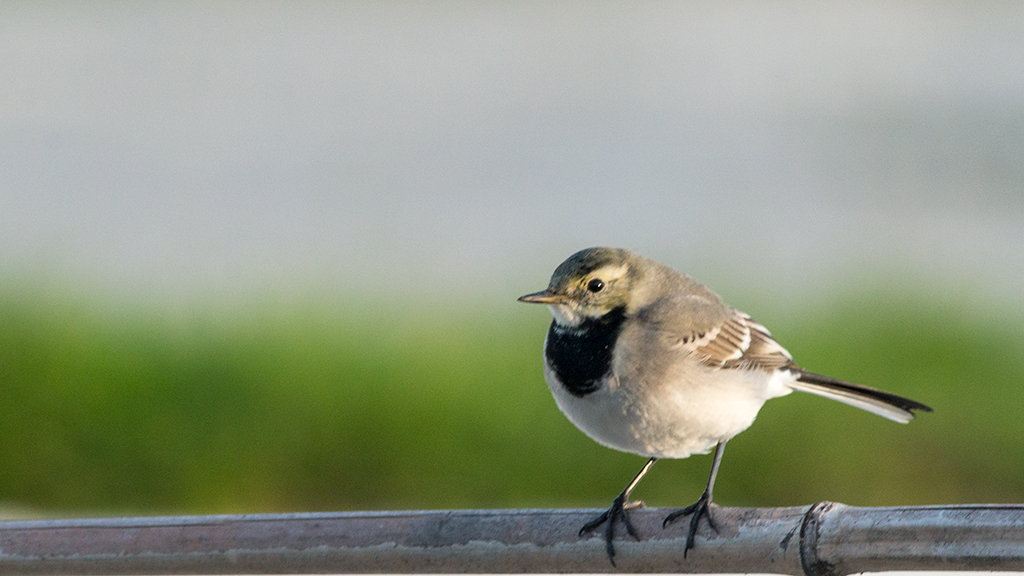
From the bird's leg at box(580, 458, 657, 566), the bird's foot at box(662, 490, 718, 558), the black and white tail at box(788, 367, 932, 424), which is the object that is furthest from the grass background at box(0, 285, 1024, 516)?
the bird's foot at box(662, 490, 718, 558)

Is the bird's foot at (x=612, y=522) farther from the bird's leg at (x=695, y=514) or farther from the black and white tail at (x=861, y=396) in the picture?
the black and white tail at (x=861, y=396)

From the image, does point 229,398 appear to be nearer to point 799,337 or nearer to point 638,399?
point 799,337

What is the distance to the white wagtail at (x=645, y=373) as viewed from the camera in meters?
1.93

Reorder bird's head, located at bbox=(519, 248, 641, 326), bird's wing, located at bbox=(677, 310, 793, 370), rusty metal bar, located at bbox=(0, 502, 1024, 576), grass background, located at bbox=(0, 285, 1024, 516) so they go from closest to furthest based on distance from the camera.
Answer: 1. rusty metal bar, located at bbox=(0, 502, 1024, 576)
2. bird's head, located at bbox=(519, 248, 641, 326)
3. bird's wing, located at bbox=(677, 310, 793, 370)
4. grass background, located at bbox=(0, 285, 1024, 516)

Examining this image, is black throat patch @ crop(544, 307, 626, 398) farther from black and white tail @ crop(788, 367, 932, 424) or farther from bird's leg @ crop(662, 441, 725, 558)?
black and white tail @ crop(788, 367, 932, 424)

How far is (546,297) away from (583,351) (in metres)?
0.12

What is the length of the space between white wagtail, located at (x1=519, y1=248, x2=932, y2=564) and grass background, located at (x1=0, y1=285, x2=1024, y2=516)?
1635 millimetres

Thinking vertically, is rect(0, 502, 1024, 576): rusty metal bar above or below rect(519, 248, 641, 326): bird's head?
below

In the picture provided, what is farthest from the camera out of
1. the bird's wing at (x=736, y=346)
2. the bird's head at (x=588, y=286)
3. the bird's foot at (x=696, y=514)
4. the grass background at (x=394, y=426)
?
the grass background at (x=394, y=426)

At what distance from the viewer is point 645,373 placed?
1.97 metres

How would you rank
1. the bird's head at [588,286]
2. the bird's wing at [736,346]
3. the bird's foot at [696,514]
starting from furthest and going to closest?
the bird's wing at [736,346] < the bird's head at [588,286] < the bird's foot at [696,514]

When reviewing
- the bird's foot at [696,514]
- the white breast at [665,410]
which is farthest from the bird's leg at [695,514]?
the white breast at [665,410]

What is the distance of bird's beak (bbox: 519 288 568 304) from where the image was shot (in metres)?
1.93

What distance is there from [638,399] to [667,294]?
338 mm
